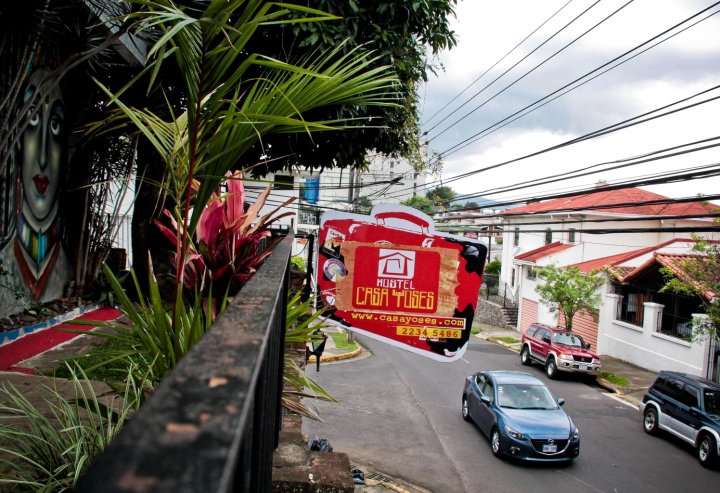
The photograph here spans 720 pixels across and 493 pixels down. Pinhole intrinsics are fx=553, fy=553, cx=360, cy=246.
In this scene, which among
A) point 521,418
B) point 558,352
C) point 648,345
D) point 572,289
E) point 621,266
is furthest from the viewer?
point 621,266

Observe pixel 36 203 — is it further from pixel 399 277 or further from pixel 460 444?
pixel 460 444

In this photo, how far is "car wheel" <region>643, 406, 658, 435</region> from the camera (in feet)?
44.5

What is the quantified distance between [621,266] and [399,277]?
20.4 m

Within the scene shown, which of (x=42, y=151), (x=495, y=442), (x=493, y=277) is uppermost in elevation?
(x=42, y=151)

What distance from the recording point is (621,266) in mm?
23062

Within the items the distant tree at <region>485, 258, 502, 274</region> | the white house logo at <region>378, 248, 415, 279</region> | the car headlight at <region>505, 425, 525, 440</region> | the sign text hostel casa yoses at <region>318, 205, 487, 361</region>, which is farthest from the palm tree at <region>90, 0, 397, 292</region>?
the distant tree at <region>485, 258, 502, 274</region>

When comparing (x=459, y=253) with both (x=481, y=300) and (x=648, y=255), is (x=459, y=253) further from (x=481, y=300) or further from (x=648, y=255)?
(x=481, y=300)

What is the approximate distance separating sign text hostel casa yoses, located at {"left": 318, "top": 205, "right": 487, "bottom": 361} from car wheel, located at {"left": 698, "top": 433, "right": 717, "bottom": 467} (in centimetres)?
901

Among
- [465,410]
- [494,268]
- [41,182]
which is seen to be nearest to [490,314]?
[494,268]

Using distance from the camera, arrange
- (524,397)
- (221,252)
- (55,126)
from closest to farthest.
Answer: (221,252) → (55,126) → (524,397)

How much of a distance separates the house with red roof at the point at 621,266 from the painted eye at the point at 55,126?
6921mm

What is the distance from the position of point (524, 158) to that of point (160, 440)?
12.1 m

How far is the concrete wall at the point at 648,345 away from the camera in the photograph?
691 inches

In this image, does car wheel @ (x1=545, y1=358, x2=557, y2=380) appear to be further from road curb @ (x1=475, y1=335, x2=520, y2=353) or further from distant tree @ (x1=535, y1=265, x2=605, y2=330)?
road curb @ (x1=475, y1=335, x2=520, y2=353)
